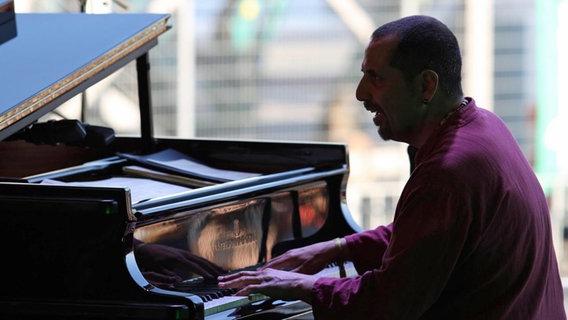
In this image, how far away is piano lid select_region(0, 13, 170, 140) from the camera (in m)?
2.45

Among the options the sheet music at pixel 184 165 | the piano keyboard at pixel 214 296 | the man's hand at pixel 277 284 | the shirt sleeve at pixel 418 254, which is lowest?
the piano keyboard at pixel 214 296

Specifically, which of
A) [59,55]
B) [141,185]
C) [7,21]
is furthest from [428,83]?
[7,21]

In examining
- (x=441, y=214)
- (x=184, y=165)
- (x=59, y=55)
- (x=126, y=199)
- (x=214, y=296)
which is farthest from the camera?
(x=184, y=165)

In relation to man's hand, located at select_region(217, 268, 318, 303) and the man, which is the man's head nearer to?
the man

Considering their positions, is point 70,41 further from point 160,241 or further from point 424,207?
point 424,207

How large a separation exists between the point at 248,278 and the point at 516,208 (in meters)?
0.52

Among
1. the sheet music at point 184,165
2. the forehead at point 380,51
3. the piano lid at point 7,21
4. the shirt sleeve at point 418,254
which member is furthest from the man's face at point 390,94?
the piano lid at point 7,21

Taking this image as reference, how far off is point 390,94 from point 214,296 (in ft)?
1.99

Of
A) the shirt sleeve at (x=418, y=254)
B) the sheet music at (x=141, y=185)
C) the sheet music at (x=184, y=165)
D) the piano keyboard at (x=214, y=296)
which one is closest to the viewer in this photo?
the shirt sleeve at (x=418, y=254)

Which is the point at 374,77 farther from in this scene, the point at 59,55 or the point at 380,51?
Result: the point at 59,55

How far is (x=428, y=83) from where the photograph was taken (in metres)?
2.05

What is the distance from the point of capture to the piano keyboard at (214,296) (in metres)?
2.34

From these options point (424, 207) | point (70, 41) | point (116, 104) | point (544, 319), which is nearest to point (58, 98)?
point (70, 41)

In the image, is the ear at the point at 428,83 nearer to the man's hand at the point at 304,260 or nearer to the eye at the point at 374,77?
the eye at the point at 374,77
